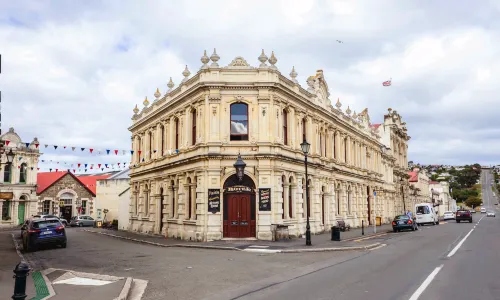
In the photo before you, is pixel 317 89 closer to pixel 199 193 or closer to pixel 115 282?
pixel 199 193

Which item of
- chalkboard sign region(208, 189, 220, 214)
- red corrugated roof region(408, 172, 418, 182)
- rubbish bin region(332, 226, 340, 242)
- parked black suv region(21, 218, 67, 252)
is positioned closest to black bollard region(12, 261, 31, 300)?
parked black suv region(21, 218, 67, 252)

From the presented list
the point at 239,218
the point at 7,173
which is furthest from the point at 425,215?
the point at 7,173

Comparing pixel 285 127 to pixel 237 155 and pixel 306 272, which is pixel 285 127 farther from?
pixel 306 272

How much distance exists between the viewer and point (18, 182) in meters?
47.2

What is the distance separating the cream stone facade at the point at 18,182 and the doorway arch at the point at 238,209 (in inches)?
1261

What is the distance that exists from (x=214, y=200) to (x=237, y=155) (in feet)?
9.58

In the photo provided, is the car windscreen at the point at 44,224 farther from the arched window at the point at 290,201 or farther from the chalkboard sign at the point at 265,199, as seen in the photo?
the arched window at the point at 290,201

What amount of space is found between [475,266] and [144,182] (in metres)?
26.6

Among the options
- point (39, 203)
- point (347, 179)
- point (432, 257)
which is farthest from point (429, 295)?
point (39, 203)

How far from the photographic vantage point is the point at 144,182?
3441 centimetres

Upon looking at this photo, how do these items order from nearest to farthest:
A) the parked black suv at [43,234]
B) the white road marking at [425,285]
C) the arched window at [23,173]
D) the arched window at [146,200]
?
1. the white road marking at [425,285]
2. the parked black suv at [43,234]
3. the arched window at [146,200]
4. the arched window at [23,173]

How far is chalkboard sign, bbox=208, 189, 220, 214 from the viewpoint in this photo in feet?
78.1

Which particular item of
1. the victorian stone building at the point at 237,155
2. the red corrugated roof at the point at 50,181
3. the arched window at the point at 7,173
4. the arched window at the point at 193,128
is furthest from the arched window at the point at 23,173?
the arched window at the point at 193,128

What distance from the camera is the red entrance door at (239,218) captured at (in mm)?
24000
